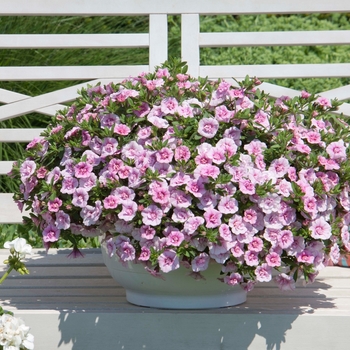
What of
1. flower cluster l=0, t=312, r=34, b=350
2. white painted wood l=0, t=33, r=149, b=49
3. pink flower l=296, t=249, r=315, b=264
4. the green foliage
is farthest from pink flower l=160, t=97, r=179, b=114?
the green foliage

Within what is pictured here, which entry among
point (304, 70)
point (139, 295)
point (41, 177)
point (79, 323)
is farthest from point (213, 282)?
point (304, 70)

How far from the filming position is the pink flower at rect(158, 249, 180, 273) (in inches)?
63.4

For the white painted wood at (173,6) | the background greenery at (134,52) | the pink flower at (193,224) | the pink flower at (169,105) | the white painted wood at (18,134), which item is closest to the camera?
the pink flower at (193,224)

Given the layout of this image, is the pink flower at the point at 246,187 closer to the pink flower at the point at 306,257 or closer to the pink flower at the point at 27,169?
the pink flower at the point at 306,257

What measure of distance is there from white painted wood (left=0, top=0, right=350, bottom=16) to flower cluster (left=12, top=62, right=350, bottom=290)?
88cm

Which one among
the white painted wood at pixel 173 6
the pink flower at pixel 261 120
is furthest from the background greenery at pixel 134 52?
the pink flower at pixel 261 120

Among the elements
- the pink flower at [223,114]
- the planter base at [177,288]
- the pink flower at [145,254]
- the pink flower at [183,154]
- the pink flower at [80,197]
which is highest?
the pink flower at [223,114]

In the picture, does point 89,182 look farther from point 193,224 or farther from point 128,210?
point 193,224

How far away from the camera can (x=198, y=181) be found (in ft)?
5.26

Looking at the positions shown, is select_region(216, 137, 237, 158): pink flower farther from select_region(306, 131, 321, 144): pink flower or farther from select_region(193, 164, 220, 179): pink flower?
select_region(306, 131, 321, 144): pink flower

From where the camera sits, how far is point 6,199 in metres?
2.67

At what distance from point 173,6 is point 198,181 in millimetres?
1181

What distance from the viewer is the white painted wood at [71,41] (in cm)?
267

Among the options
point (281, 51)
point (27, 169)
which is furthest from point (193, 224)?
point (281, 51)
